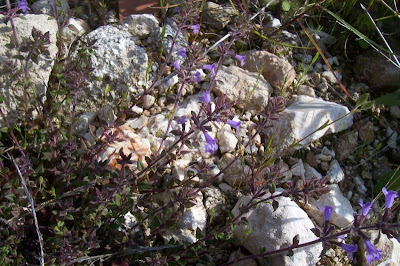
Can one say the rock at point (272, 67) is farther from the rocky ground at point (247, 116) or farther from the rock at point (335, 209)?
the rock at point (335, 209)

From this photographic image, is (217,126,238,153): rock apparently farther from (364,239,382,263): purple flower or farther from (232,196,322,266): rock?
(364,239,382,263): purple flower

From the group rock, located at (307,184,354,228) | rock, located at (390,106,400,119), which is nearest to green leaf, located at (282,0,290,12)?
rock, located at (390,106,400,119)

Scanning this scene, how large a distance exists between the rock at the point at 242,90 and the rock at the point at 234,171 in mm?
545

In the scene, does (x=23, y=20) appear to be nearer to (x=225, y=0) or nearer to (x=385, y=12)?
(x=225, y=0)

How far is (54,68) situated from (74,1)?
1107 mm

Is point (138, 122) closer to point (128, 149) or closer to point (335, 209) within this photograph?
point (128, 149)

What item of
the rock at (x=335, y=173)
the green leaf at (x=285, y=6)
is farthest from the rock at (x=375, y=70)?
the rock at (x=335, y=173)

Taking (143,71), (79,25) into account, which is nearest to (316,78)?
(143,71)

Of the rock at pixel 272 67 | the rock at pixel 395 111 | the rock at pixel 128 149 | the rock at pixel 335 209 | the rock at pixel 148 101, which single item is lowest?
the rock at pixel 335 209

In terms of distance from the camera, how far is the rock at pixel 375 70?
411 centimetres

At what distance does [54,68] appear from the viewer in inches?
132

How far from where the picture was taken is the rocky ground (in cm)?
319

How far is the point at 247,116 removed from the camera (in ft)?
12.3

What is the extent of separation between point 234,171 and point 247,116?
58cm
